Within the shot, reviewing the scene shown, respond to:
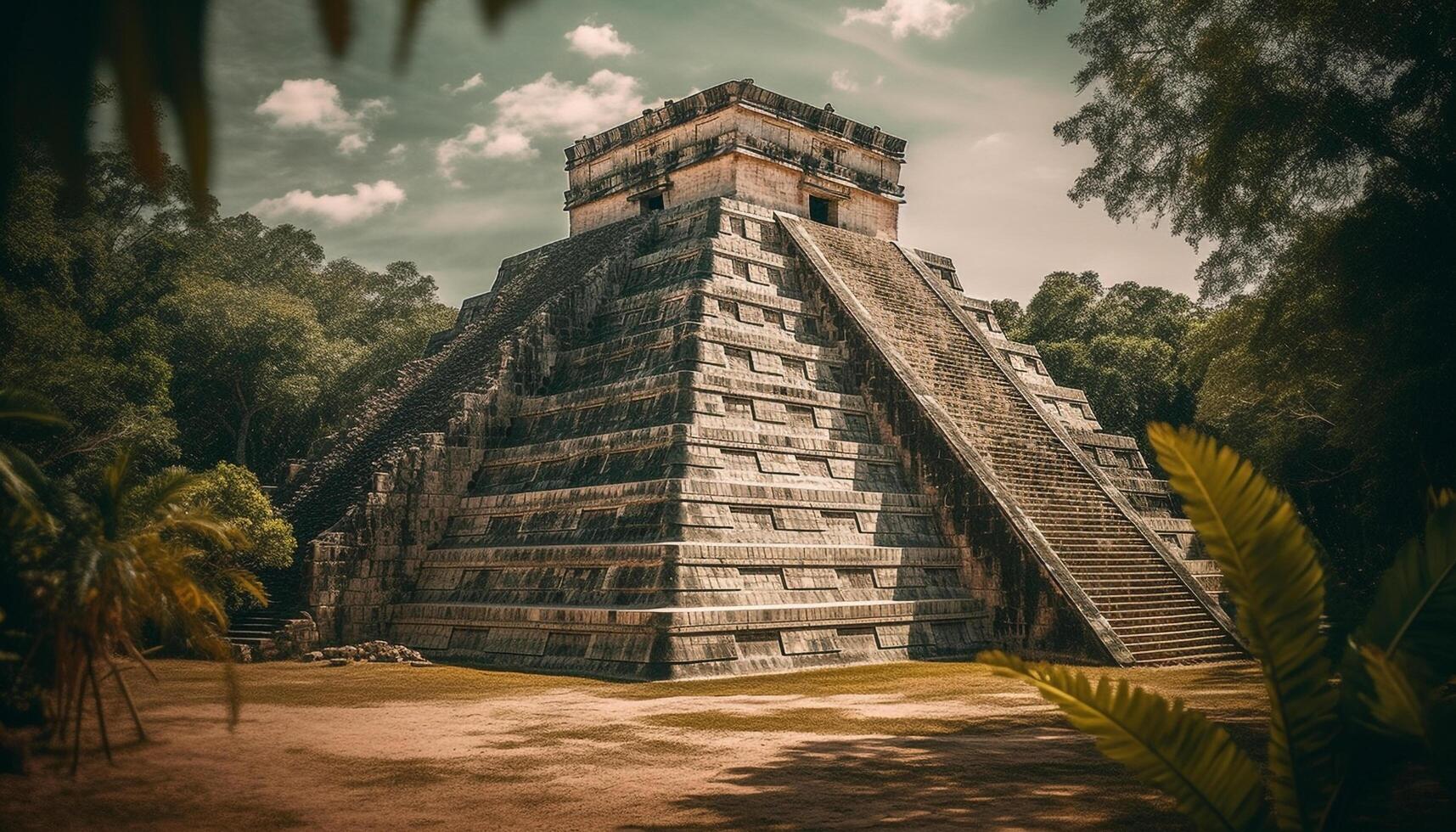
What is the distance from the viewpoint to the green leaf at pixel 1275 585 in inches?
139

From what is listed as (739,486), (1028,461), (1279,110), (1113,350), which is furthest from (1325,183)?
(1113,350)

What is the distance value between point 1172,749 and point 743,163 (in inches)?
748

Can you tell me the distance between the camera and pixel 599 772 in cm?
693

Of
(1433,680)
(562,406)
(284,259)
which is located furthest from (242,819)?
(284,259)

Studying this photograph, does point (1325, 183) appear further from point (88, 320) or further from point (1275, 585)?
point (88, 320)

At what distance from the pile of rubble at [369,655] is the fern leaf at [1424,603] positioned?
12.7 meters

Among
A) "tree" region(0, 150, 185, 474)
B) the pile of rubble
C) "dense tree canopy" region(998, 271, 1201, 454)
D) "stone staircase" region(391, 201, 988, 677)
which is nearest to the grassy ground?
"stone staircase" region(391, 201, 988, 677)

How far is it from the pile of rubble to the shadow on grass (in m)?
8.31

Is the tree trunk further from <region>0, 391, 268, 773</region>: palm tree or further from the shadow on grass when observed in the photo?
the shadow on grass

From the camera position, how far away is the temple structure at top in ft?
70.4

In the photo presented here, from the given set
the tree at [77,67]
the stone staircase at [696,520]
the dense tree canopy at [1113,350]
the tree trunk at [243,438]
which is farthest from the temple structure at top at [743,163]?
the tree at [77,67]

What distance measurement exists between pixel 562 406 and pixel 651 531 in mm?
4478

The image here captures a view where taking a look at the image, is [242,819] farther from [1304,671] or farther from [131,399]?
[131,399]

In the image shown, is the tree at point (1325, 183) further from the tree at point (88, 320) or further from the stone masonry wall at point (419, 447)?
the tree at point (88, 320)
